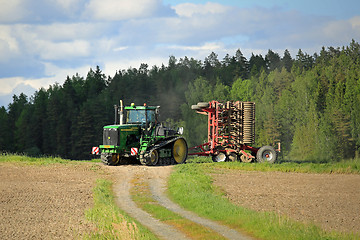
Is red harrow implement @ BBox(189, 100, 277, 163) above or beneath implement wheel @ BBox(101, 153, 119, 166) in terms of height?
above

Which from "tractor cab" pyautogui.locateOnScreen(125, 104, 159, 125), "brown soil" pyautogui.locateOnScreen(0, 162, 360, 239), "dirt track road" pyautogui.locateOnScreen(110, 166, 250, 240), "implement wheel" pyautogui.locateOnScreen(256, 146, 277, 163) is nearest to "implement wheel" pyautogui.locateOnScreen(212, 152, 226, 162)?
"implement wheel" pyautogui.locateOnScreen(256, 146, 277, 163)

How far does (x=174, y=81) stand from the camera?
11862 centimetres

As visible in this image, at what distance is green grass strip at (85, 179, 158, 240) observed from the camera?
40.9 feet

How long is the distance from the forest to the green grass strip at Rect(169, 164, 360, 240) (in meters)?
35.0

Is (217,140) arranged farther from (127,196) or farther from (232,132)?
(127,196)

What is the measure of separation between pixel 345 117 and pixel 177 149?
136ft

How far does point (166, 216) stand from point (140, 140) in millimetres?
15391

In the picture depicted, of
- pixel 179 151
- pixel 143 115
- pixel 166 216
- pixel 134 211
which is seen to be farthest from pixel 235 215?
pixel 179 151

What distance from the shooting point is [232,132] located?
114ft

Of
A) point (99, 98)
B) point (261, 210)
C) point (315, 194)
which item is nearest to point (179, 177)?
point (315, 194)

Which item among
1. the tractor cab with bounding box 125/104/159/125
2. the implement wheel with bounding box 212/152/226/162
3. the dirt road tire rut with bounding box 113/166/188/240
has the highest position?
the tractor cab with bounding box 125/104/159/125

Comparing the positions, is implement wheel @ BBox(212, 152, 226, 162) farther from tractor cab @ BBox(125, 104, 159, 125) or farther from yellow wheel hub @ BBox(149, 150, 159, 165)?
tractor cab @ BBox(125, 104, 159, 125)

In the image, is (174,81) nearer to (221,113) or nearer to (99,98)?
(99,98)

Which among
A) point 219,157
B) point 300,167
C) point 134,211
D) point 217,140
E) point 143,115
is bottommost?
point 134,211
